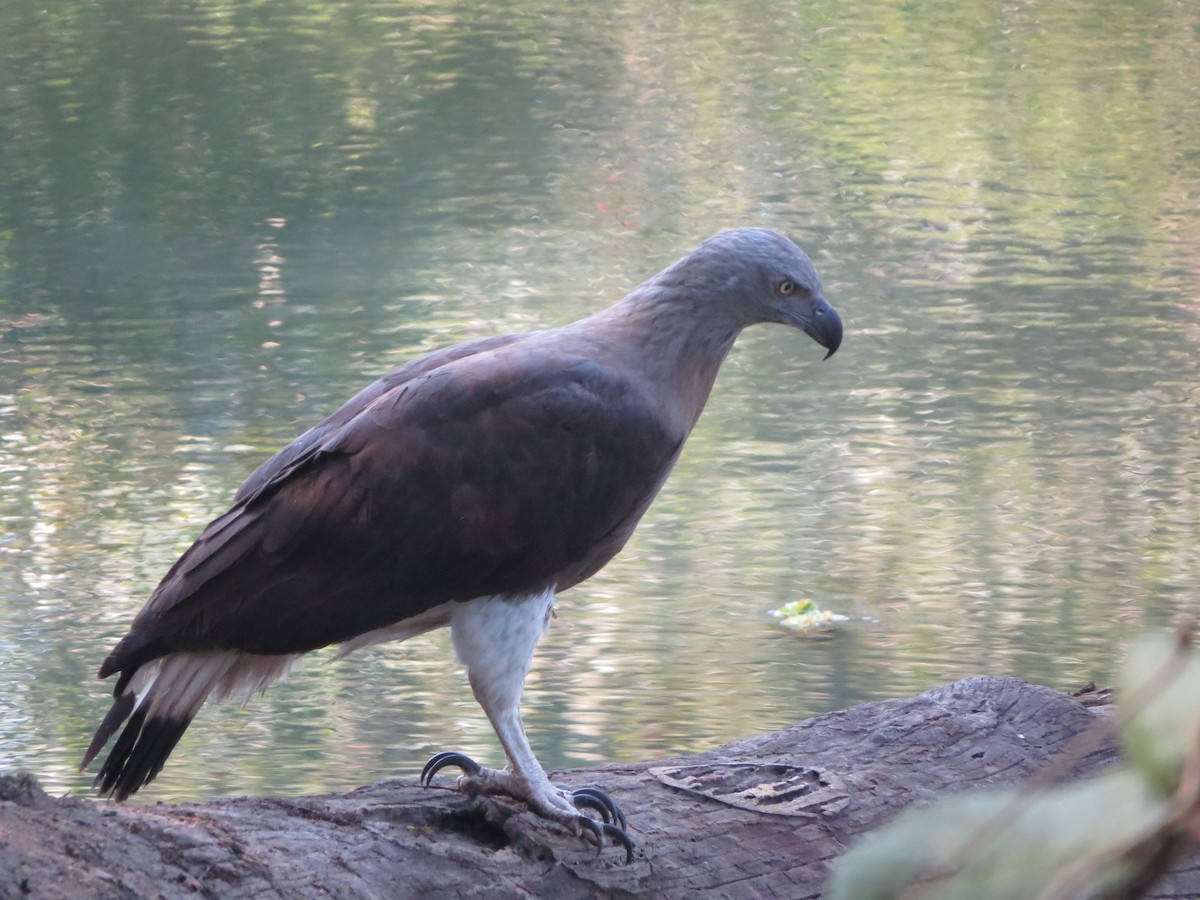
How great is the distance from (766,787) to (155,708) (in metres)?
1.01

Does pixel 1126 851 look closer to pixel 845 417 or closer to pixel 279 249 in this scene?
pixel 845 417

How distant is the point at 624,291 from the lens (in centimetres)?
693

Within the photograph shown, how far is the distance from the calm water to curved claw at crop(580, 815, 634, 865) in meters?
0.93

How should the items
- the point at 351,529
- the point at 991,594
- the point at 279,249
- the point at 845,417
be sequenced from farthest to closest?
1. the point at 279,249
2. the point at 845,417
3. the point at 991,594
4. the point at 351,529

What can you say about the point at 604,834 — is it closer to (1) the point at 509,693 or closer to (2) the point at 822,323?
(1) the point at 509,693

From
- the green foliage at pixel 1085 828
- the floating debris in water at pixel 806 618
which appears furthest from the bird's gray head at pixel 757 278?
the green foliage at pixel 1085 828

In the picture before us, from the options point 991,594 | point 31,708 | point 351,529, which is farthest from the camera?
point 991,594

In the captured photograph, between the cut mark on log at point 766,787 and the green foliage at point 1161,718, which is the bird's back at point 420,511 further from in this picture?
the green foliage at point 1161,718

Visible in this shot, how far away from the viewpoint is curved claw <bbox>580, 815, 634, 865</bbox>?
2.40m

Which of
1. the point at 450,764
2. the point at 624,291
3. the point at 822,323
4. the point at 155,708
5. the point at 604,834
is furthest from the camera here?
the point at 624,291

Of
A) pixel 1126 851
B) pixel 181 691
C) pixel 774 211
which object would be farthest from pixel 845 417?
pixel 1126 851

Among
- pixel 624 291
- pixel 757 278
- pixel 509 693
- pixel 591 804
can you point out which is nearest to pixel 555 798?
pixel 591 804

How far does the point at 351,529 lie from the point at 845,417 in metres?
3.48

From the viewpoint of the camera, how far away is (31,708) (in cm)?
386
